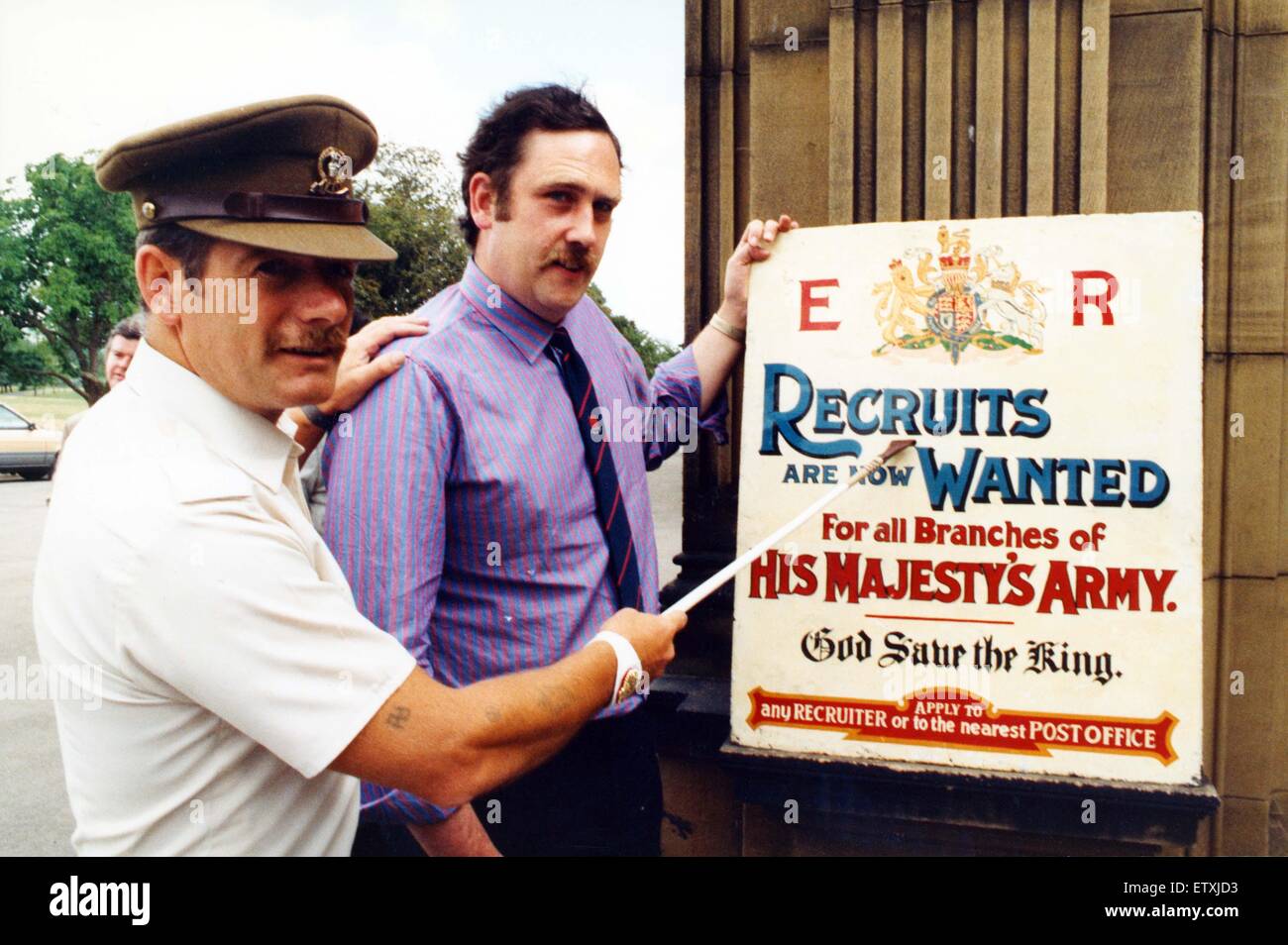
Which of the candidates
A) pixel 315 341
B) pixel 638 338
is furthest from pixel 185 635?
pixel 638 338

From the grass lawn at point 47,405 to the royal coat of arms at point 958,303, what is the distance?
1644cm

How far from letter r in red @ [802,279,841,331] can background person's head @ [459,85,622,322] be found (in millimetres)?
447

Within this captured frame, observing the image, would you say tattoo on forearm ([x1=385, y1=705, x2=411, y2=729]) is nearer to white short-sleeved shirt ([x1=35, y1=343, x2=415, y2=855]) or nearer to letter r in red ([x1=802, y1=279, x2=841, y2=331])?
white short-sleeved shirt ([x1=35, y1=343, x2=415, y2=855])

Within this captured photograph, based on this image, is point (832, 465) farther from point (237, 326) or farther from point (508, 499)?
point (237, 326)

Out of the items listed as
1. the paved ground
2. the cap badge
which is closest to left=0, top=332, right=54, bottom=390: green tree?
the paved ground

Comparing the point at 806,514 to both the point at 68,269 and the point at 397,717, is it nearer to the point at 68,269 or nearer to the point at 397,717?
the point at 397,717

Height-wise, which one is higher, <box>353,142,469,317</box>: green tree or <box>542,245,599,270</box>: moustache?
<box>353,142,469,317</box>: green tree

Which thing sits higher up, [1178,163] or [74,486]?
[1178,163]

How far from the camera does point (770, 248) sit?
2.17 metres

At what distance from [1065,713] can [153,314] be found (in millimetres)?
1701

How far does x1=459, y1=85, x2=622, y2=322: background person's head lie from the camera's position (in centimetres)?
211

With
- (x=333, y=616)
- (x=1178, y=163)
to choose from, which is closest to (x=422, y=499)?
(x=333, y=616)

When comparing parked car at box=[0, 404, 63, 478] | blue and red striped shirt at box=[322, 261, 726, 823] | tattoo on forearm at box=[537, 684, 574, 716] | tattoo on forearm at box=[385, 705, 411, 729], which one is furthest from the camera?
parked car at box=[0, 404, 63, 478]

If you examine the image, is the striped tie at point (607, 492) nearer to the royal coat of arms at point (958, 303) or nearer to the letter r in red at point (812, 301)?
the letter r in red at point (812, 301)
